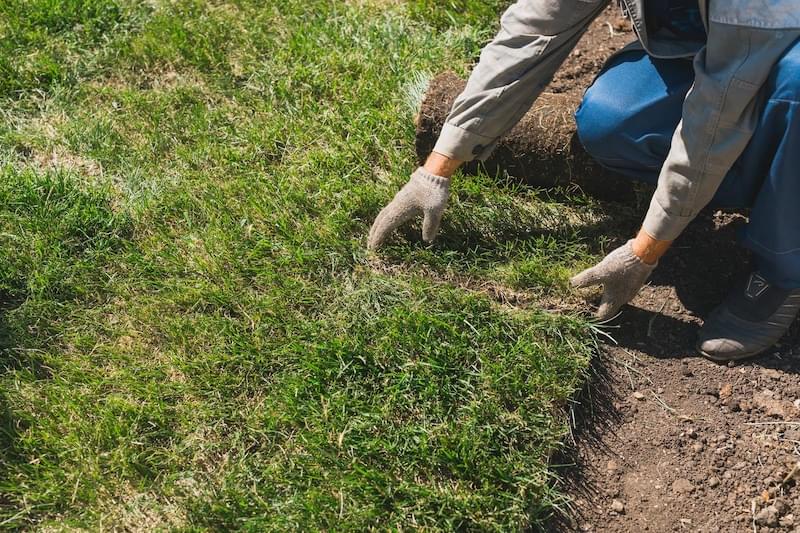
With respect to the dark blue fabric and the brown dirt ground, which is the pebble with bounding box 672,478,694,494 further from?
the dark blue fabric

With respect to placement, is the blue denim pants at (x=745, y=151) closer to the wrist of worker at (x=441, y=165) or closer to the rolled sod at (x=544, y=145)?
the rolled sod at (x=544, y=145)

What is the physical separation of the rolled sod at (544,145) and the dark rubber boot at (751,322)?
61cm

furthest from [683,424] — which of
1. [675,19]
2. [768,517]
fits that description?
[675,19]

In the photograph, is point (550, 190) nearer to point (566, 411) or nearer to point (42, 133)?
point (566, 411)

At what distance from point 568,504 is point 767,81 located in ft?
4.29

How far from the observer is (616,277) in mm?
2637

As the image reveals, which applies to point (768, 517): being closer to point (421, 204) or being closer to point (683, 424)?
point (683, 424)

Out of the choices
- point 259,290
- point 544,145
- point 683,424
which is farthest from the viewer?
point 544,145

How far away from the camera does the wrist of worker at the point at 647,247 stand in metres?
2.55

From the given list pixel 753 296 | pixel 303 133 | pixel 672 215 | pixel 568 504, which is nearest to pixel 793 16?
pixel 672 215

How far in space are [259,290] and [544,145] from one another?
1.15 metres

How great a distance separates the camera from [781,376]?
8.90 feet

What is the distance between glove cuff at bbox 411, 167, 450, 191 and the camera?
276 cm

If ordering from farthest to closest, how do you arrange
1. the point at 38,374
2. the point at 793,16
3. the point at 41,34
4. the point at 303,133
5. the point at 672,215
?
the point at 41,34 < the point at 303,133 < the point at 38,374 < the point at 672,215 < the point at 793,16
